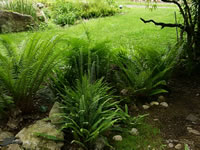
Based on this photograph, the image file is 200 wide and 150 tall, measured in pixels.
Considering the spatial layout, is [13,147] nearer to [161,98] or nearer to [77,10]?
[161,98]

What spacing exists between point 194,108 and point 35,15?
711cm

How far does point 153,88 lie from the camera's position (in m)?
2.98

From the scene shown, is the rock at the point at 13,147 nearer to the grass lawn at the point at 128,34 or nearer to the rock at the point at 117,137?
the rock at the point at 117,137

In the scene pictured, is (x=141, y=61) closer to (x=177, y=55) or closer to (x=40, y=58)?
(x=177, y=55)

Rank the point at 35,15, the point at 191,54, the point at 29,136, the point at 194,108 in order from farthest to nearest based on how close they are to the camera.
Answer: the point at 35,15 < the point at 191,54 < the point at 194,108 < the point at 29,136

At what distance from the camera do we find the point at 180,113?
8.71 ft

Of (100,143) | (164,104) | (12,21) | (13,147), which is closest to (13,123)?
(13,147)

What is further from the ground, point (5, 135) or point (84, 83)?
point (84, 83)

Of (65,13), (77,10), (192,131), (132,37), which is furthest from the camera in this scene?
(77,10)

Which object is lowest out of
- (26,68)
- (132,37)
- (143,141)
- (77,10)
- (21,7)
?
(143,141)

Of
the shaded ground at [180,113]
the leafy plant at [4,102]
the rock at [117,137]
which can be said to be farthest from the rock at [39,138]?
the shaded ground at [180,113]

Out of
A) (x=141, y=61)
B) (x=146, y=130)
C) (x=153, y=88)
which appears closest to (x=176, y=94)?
(x=153, y=88)

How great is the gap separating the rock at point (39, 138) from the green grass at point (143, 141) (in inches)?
21.4

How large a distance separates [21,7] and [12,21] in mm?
1409
